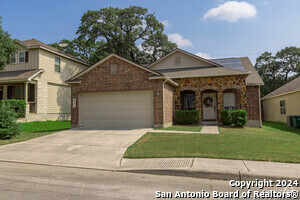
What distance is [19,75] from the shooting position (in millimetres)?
19516

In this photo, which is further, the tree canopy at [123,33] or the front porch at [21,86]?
the tree canopy at [123,33]

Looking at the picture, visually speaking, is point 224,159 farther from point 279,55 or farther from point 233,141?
point 279,55

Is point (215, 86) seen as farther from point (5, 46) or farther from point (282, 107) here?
point (5, 46)

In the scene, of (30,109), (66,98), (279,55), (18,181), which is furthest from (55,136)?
(279,55)

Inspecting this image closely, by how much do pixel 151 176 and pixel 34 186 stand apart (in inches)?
102

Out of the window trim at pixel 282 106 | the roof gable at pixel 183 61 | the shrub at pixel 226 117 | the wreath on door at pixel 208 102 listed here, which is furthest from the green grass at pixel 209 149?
the window trim at pixel 282 106

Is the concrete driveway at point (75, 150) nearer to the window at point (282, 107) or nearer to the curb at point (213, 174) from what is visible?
the curb at point (213, 174)

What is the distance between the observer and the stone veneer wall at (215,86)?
15297mm

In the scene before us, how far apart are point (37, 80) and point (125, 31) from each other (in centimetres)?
1660

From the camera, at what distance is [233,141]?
8.99 metres

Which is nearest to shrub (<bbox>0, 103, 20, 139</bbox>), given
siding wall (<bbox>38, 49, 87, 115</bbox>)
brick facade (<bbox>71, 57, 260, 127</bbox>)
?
brick facade (<bbox>71, 57, 260, 127</bbox>)

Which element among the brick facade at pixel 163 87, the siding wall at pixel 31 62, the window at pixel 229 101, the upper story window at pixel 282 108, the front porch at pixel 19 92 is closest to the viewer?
the brick facade at pixel 163 87

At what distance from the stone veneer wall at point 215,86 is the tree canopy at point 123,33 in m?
17.9

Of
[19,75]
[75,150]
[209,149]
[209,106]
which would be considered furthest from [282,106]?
[19,75]
